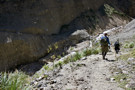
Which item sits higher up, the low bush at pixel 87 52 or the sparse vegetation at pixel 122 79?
the low bush at pixel 87 52

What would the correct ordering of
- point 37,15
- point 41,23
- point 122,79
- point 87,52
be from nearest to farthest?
point 122,79 → point 87,52 → point 41,23 → point 37,15

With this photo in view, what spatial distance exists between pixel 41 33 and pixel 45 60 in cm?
350

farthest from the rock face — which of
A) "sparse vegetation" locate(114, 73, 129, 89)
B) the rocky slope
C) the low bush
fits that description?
"sparse vegetation" locate(114, 73, 129, 89)

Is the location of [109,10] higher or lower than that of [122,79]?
higher

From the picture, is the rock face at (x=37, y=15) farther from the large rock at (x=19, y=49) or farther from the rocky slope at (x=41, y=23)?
the large rock at (x=19, y=49)

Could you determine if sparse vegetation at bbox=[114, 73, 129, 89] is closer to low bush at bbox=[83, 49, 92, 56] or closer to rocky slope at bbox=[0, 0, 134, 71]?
low bush at bbox=[83, 49, 92, 56]

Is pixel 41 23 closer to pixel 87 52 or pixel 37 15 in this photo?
pixel 37 15

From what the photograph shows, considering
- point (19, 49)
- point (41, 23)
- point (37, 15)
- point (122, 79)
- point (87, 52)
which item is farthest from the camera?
point (37, 15)

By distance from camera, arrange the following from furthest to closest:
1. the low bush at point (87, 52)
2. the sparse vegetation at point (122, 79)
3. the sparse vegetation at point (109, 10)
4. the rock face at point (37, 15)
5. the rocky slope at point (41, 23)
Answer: the sparse vegetation at point (109, 10) < the rock face at point (37, 15) < the rocky slope at point (41, 23) < the low bush at point (87, 52) < the sparse vegetation at point (122, 79)

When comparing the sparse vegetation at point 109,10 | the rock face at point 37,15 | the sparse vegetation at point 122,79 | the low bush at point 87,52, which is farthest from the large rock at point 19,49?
the sparse vegetation at point 109,10

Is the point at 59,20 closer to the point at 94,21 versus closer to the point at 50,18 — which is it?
the point at 50,18

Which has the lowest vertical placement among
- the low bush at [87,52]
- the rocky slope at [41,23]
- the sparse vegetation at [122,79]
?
the sparse vegetation at [122,79]

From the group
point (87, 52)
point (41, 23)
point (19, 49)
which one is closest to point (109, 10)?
point (41, 23)

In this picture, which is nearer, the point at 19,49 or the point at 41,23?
the point at 19,49
